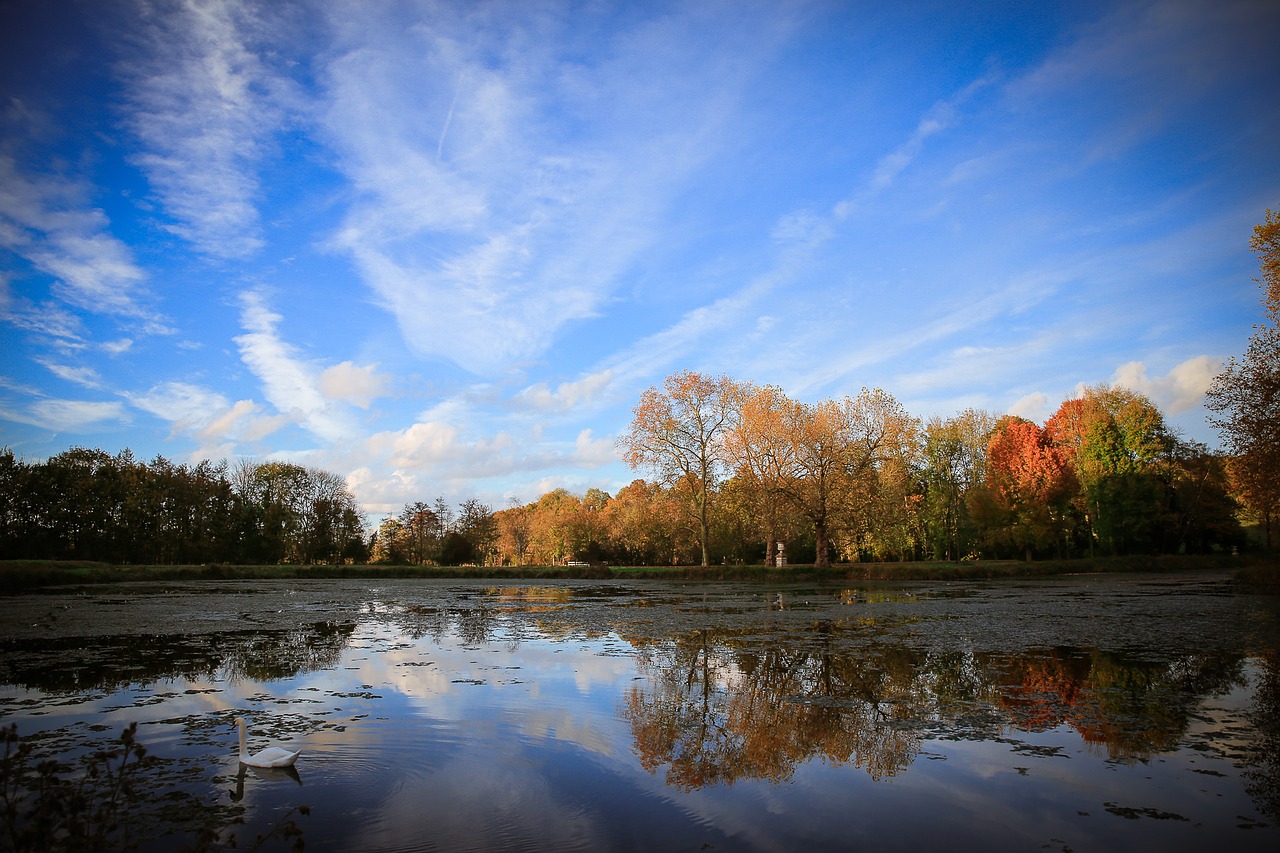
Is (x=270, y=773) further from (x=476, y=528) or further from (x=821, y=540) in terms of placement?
(x=476, y=528)

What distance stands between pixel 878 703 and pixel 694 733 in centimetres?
253

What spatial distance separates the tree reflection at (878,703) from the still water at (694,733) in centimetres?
4

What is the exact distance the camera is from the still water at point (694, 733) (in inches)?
179

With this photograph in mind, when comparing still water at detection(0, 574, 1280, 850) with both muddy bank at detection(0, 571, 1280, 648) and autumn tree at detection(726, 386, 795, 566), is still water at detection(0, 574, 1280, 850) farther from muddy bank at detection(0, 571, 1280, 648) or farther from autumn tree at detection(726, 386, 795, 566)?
autumn tree at detection(726, 386, 795, 566)

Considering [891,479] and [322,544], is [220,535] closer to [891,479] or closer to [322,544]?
[322,544]

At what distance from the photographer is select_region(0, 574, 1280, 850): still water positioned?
4547mm

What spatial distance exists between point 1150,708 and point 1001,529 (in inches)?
1936

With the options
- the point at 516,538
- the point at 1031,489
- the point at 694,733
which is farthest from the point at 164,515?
the point at 1031,489

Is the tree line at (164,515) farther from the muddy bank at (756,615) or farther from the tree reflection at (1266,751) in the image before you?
the tree reflection at (1266,751)

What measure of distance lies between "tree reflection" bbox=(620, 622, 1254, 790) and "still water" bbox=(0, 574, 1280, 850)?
0.04 meters

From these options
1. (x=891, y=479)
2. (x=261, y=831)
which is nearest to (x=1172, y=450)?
(x=891, y=479)

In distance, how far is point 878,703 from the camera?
771 cm

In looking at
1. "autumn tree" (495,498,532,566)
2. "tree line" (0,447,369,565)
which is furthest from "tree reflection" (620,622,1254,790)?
"autumn tree" (495,498,532,566)

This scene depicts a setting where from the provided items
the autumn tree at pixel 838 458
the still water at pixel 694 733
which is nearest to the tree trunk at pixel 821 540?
the autumn tree at pixel 838 458
